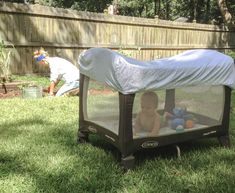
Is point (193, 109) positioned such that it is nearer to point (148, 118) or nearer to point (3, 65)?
point (148, 118)

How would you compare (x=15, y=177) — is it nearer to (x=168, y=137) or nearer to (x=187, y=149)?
(x=168, y=137)

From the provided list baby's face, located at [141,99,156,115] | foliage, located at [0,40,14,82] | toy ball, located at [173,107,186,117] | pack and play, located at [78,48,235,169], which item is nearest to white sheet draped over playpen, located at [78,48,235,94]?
pack and play, located at [78,48,235,169]

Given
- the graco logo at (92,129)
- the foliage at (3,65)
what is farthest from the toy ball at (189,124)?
the foliage at (3,65)

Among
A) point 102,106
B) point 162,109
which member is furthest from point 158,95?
point 102,106

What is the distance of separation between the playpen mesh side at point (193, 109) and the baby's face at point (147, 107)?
59mm

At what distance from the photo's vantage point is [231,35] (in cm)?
1978

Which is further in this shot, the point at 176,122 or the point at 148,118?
the point at 176,122

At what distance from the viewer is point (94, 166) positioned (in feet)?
12.0

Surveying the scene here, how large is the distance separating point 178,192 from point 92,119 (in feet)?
4.73

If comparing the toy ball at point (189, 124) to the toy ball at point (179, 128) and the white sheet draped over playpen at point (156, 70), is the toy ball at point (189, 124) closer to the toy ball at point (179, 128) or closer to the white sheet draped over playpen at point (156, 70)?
the toy ball at point (179, 128)

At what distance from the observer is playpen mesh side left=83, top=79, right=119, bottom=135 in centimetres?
378

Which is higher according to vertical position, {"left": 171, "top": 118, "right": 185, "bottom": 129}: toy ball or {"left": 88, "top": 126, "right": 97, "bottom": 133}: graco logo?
{"left": 171, "top": 118, "right": 185, "bottom": 129}: toy ball

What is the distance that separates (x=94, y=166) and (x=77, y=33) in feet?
27.4

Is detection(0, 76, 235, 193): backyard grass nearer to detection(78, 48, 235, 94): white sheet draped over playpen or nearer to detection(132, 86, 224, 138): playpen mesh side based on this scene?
detection(132, 86, 224, 138): playpen mesh side
